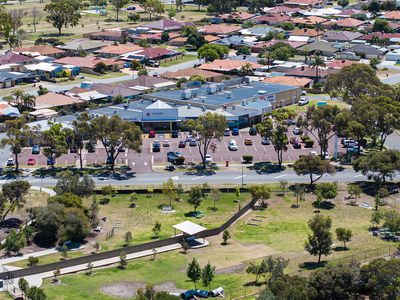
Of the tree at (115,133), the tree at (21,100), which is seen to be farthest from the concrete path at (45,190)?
the tree at (21,100)

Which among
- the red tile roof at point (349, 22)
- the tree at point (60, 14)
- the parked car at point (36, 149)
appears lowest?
the parked car at point (36, 149)

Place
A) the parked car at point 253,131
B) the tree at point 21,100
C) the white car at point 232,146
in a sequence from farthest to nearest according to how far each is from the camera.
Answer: the tree at point 21,100 < the parked car at point 253,131 < the white car at point 232,146

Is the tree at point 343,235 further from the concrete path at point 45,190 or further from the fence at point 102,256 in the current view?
the concrete path at point 45,190

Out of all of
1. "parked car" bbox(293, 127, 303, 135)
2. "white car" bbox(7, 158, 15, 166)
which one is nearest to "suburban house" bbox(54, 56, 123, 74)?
"parked car" bbox(293, 127, 303, 135)

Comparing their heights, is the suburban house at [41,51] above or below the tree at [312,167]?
above

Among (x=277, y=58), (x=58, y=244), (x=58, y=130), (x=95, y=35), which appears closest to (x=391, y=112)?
(x=58, y=130)

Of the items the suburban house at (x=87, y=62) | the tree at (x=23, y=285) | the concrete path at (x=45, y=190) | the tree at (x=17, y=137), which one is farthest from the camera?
the suburban house at (x=87, y=62)

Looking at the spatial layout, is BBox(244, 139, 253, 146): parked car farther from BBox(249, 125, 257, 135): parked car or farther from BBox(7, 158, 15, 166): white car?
BBox(7, 158, 15, 166): white car
